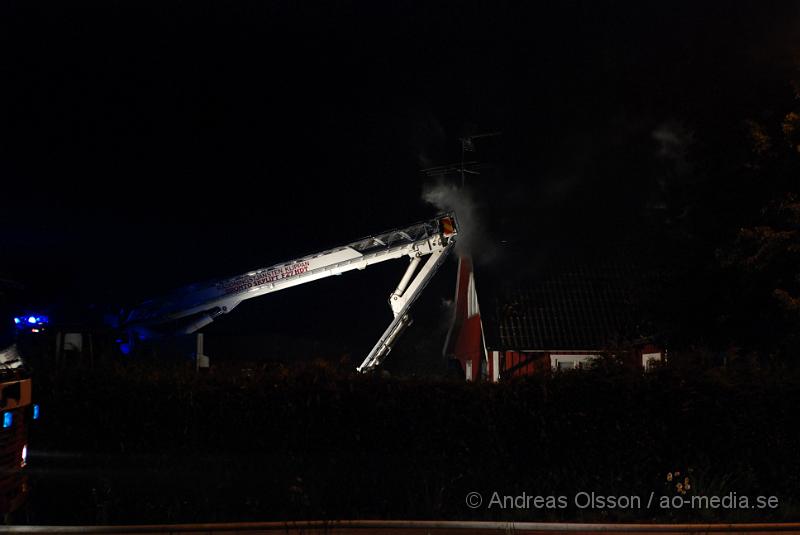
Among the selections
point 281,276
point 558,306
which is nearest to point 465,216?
point 558,306

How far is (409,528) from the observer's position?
818 centimetres

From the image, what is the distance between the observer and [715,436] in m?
10.3

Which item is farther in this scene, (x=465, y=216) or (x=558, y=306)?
(x=465, y=216)

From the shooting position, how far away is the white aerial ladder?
18.2 m

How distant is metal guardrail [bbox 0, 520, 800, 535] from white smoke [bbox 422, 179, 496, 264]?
17.6 metres

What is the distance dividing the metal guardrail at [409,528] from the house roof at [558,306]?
13.5 meters

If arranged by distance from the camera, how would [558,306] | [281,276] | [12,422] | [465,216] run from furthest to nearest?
[465,216], [558,306], [281,276], [12,422]

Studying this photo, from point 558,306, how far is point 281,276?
29.0ft

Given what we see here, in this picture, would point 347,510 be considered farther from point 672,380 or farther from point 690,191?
point 690,191

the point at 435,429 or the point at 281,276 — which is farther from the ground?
the point at 281,276

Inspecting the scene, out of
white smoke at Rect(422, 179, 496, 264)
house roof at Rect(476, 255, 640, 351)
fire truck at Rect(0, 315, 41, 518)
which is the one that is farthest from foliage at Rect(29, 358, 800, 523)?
white smoke at Rect(422, 179, 496, 264)

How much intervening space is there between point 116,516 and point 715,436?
23.2 ft

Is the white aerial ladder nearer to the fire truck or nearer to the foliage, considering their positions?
the foliage

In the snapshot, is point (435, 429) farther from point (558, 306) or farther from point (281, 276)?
point (558, 306)
